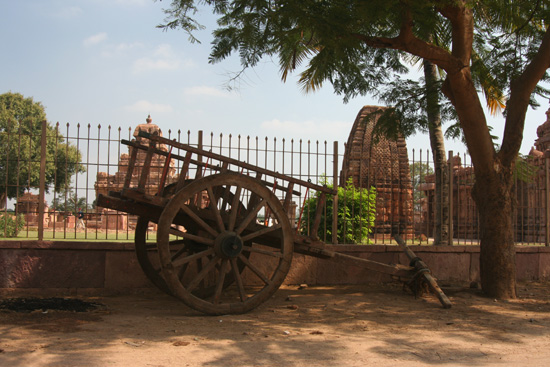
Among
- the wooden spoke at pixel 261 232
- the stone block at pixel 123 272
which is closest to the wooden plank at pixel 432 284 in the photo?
the wooden spoke at pixel 261 232

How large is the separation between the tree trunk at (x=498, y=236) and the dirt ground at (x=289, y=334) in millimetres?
400

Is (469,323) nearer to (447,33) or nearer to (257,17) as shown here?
(257,17)

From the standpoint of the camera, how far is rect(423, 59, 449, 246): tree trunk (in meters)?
8.19

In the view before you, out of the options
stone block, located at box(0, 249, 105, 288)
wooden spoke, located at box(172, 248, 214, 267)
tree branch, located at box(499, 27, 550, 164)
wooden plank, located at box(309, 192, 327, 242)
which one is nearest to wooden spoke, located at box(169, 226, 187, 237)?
wooden spoke, located at box(172, 248, 214, 267)

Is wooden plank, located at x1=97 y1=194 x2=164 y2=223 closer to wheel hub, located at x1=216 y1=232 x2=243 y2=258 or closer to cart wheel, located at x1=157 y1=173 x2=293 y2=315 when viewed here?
cart wheel, located at x1=157 y1=173 x2=293 y2=315

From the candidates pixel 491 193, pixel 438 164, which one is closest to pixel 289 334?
pixel 491 193

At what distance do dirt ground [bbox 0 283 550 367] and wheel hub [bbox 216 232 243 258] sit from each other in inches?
26.6

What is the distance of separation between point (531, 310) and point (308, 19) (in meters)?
4.51

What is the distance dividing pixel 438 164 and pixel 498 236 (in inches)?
122

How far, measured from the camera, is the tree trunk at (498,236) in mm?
6809

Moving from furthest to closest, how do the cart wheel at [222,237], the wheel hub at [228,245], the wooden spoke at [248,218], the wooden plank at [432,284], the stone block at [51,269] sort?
the stone block at [51,269]
the wooden plank at [432,284]
the wooden spoke at [248,218]
the wheel hub at [228,245]
the cart wheel at [222,237]

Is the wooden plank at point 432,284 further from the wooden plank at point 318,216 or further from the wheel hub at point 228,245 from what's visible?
the wheel hub at point 228,245

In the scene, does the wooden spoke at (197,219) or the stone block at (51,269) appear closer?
the wooden spoke at (197,219)

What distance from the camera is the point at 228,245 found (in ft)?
16.9
